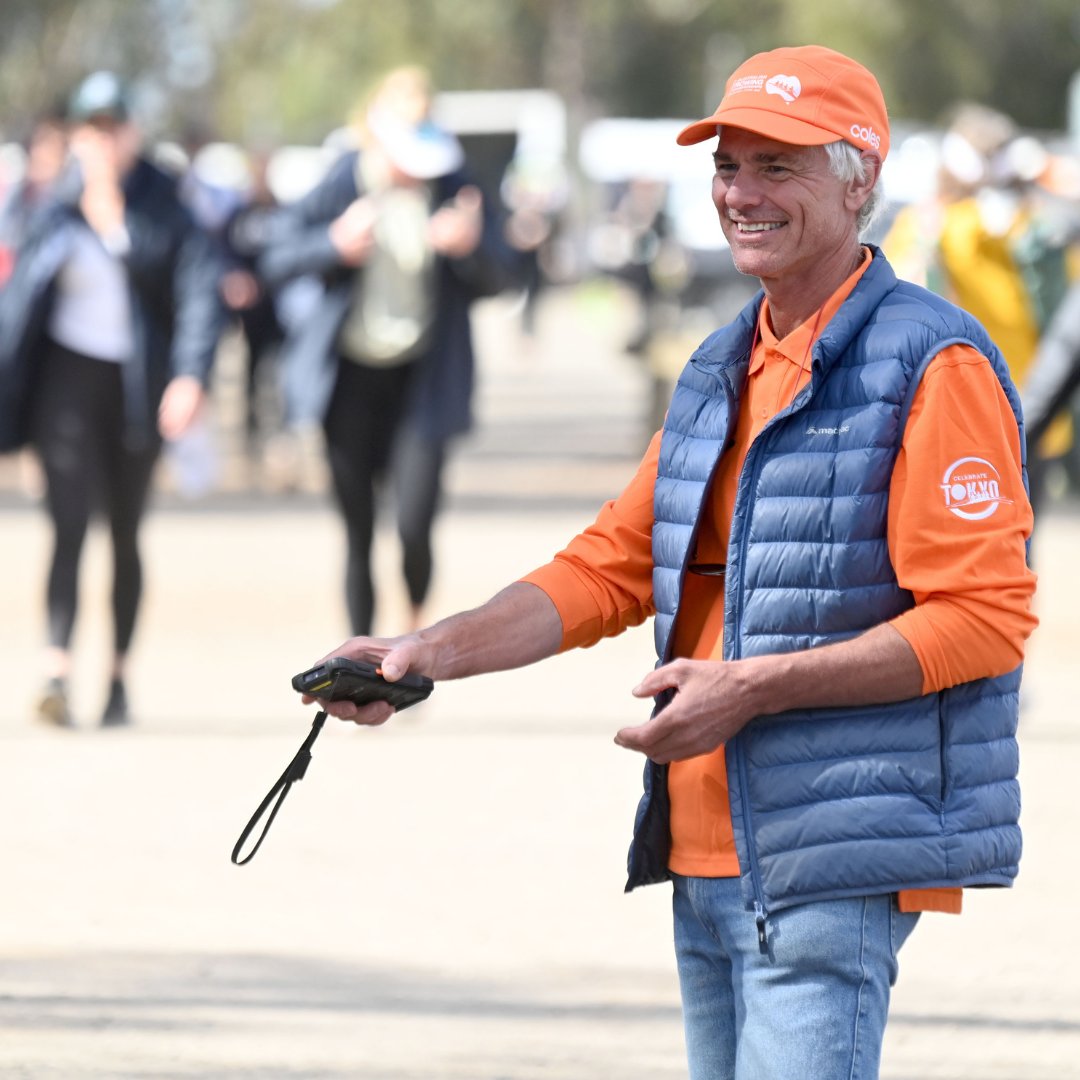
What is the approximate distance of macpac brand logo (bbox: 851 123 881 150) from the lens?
10.5 feet

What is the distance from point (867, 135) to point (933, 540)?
0.54 metres

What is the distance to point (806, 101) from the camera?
3174mm

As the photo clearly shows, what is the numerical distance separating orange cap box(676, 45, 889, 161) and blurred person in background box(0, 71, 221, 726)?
5.44m

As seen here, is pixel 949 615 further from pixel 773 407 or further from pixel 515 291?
pixel 515 291

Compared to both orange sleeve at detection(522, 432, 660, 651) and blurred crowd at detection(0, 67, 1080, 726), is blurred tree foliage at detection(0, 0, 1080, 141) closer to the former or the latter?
blurred crowd at detection(0, 67, 1080, 726)

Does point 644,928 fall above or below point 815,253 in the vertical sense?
below

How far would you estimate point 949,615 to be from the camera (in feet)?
10.1

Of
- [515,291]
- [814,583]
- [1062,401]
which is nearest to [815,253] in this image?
[814,583]

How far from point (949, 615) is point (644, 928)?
9.93ft

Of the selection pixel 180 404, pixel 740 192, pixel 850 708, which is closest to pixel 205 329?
pixel 180 404

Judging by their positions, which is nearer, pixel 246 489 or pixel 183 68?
pixel 246 489

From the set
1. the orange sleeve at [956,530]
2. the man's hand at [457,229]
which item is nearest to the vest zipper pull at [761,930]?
the orange sleeve at [956,530]

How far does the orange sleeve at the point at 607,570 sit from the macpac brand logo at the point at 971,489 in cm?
56

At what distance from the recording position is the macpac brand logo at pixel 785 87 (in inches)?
125
